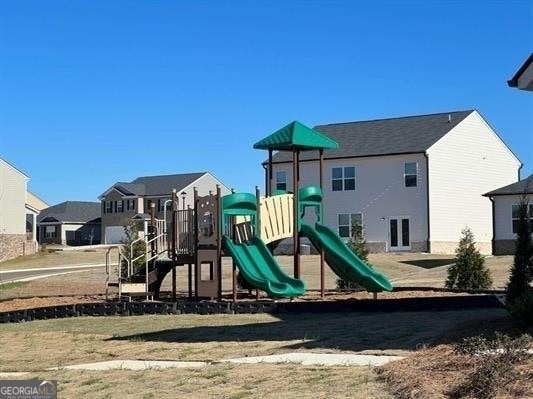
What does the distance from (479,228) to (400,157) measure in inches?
295

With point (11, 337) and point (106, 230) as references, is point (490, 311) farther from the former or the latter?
point (106, 230)

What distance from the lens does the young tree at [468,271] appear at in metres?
20.5

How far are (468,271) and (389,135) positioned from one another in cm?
2566

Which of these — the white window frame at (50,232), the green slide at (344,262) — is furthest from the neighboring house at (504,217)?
the white window frame at (50,232)

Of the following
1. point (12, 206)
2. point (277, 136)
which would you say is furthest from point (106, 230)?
point (277, 136)

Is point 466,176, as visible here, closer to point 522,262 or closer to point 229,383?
point 522,262

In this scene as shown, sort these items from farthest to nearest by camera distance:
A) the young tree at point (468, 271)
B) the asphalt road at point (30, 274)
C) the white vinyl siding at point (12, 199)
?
the white vinyl siding at point (12, 199) < the asphalt road at point (30, 274) < the young tree at point (468, 271)

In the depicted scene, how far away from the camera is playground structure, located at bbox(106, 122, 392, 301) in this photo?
18.7 m

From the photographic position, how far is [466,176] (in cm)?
4544

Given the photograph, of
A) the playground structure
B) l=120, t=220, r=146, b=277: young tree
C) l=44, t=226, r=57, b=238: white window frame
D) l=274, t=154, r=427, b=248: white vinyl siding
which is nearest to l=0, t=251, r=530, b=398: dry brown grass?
the playground structure

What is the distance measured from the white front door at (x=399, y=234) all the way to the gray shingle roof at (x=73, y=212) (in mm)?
56735

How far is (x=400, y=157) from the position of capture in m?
43.0

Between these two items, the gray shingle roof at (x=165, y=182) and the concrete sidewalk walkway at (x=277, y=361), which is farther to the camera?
the gray shingle roof at (x=165, y=182)

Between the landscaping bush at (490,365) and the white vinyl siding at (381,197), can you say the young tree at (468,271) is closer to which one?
the landscaping bush at (490,365)
